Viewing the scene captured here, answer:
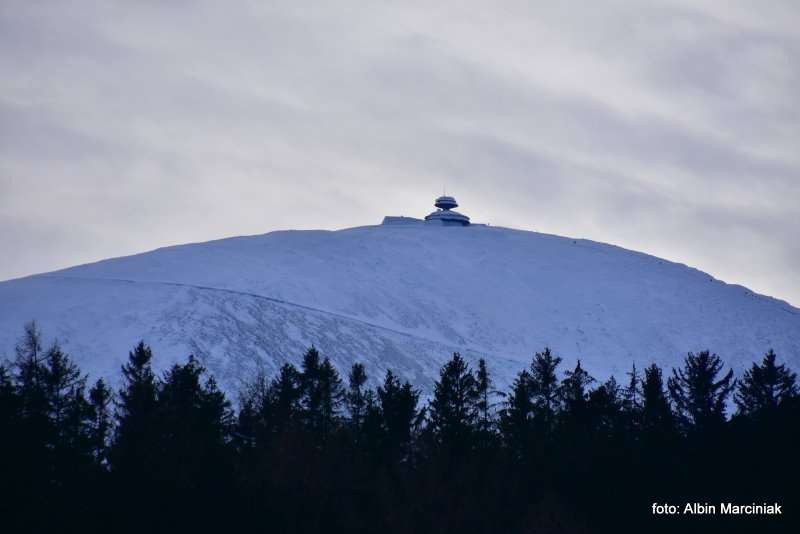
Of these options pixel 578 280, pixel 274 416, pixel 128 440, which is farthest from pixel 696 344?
pixel 128 440

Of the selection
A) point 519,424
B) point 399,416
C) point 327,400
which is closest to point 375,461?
point 399,416

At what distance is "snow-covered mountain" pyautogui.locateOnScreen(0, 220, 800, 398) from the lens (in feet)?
297

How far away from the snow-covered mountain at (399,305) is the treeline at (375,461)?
2581cm

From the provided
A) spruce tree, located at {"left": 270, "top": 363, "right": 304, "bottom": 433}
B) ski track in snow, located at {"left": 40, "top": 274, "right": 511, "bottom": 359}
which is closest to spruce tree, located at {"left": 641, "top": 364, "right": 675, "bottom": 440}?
spruce tree, located at {"left": 270, "top": 363, "right": 304, "bottom": 433}

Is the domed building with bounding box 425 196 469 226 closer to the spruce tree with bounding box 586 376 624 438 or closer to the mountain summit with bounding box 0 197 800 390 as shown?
the mountain summit with bounding box 0 197 800 390

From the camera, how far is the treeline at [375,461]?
43469 mm

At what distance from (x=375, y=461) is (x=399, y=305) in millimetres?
52197

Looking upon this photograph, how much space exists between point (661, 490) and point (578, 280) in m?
67.3

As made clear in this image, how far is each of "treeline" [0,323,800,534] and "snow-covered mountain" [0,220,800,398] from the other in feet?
84.7

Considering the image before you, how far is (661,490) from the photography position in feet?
169

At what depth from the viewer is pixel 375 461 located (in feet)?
178

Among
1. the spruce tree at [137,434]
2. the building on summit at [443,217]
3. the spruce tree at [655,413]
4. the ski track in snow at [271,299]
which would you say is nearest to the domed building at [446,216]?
the building on summit at [443,217]

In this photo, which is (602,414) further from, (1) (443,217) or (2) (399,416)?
(1) (443,217)

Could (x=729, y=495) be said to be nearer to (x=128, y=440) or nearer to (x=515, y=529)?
A: (x=515, y=529)
